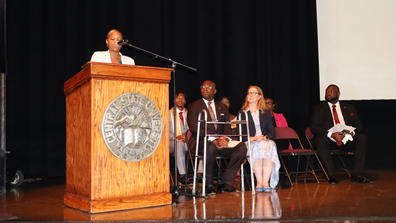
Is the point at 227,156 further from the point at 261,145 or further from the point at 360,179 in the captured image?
the point at 360,179

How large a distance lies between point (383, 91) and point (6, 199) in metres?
5.18

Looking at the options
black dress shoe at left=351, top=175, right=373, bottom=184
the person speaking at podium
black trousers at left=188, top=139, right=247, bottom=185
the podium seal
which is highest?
the person speaking at podium

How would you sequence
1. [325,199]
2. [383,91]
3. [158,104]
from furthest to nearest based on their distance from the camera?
[383,91] → [325,199] → [158,104]

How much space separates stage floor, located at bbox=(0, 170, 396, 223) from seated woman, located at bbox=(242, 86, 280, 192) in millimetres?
245

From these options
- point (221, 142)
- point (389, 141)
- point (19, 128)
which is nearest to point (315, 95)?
point (389, 141)

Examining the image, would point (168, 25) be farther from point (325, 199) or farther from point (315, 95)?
point (325, 199)

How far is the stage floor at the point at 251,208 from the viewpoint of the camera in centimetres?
287

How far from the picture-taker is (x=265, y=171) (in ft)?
15.3

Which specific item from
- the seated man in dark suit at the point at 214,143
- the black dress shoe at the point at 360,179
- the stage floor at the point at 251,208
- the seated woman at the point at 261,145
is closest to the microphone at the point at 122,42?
the stage floor at the point at 251,208

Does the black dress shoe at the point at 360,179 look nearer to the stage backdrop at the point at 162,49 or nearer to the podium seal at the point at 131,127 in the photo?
the stage backdrop at the point at 162,49

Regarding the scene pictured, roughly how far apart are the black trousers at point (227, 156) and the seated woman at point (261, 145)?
0.14 meters

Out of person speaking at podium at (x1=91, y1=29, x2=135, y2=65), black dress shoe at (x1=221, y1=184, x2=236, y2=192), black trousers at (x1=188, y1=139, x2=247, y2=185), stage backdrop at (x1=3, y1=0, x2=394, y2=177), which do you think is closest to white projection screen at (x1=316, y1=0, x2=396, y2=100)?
stage backdrop at (x1=3, y1=0, x2=394, y2=177)

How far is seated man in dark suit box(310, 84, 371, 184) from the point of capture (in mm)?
5273

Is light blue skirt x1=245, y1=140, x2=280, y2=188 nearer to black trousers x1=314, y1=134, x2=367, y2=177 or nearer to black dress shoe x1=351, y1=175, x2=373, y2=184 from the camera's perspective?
black trousers x1=314, y1=134, x2=367, y2=177
